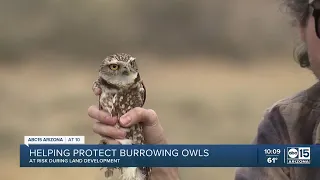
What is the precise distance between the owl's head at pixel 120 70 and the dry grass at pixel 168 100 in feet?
0.16

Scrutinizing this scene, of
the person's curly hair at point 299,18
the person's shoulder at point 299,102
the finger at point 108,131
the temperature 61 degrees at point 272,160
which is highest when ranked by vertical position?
the person's curly hair at point 299,18

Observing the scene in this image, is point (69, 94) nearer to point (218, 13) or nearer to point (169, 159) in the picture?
point (169, 159)

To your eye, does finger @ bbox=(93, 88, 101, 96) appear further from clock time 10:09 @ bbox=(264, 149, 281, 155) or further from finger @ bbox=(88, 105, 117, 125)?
clock time 10:09 @ bbox=(264, 149, 281, 155)

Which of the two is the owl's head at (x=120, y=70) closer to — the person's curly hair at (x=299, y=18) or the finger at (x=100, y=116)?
the finger at (x=100, y=116)

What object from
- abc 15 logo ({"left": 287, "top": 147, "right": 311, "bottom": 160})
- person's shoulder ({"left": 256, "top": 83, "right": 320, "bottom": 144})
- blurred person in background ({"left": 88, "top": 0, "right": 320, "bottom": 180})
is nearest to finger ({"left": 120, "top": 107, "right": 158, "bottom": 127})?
blurred person in background ({"left": 88, "top": 0, "right": 320, "bottom": 180})

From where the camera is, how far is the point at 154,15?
1314mm

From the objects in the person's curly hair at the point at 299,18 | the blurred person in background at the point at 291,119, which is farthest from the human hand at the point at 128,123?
the person's curly hair at the point at 299,18

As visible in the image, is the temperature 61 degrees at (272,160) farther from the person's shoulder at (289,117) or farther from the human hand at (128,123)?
the human hand at (128,123)

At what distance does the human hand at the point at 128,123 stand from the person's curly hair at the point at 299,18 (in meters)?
0.52

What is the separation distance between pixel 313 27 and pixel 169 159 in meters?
0.64

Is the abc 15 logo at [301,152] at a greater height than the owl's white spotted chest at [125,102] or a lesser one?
lesser

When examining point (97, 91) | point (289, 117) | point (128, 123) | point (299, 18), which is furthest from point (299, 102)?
point (97, 91)

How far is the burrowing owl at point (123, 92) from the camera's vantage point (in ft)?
4.14

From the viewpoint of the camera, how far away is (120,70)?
125 cm
